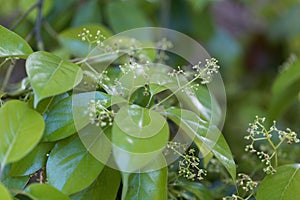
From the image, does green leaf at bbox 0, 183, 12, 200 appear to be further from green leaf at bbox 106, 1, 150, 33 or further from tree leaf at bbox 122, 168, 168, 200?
green leaf at bbox 106, 1, 150, 33

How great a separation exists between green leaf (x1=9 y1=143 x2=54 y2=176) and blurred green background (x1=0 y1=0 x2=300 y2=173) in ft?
1.16

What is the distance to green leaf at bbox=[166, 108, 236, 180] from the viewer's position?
1.64 feet

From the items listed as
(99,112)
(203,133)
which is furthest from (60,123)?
(203,133)

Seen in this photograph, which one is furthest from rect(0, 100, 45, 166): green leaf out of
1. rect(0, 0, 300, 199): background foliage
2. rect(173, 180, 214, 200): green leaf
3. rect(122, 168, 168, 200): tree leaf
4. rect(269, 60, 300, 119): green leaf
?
rect(269, 60, 300, 119): green leaf

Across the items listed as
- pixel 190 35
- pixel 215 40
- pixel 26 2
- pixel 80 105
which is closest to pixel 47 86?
pixel 80 105

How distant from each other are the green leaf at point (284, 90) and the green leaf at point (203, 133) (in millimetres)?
347

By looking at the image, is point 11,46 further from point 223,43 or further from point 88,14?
point 223,43

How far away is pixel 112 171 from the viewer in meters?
0.51

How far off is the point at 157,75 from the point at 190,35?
0.94 m

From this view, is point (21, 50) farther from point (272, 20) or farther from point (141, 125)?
point (272, 20)

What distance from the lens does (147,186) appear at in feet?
1.63

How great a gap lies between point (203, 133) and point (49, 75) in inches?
6.8

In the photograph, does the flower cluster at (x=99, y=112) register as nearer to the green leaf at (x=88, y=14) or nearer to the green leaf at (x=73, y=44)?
the green leaf at (x=73, y=44)

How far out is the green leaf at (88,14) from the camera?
1229 millimetres
